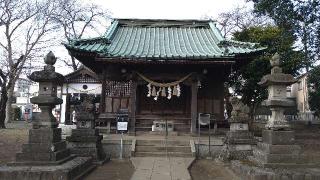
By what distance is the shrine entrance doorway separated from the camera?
19703 mm

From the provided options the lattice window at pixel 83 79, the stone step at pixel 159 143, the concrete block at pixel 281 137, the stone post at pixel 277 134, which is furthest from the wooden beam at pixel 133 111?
the lattice window at pixel 83 79

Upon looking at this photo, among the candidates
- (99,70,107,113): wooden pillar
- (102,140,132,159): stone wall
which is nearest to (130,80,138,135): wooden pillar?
(99,70,107,113): wooden pillar

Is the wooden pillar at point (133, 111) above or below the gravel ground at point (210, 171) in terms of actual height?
above

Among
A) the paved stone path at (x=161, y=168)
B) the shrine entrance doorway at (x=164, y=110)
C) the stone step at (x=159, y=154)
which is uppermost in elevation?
the shrine entrance doorway at (x=164, y=110)

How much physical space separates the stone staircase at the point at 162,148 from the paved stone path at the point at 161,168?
0.63 meters

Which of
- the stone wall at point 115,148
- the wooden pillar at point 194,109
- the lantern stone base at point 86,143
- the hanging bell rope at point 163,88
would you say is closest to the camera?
the lantern stone base at point 86,143

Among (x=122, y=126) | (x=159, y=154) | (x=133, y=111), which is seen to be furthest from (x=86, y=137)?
(x=133, y=111)

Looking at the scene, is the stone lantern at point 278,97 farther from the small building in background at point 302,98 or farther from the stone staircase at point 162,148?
the small building in background at point 302,98

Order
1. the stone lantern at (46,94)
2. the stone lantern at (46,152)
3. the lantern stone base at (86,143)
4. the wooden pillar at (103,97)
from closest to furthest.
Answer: the stone lantern at (46,152) → the stone lantern at (46,94) → the lantern stone base at (86,143) → the wooden pillar at (103,97)

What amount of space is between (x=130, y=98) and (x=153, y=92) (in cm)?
143

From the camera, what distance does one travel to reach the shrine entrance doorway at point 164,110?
19.7 m

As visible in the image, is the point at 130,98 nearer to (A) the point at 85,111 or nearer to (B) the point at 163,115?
(B) the point at 163,115

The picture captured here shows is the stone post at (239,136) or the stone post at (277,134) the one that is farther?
the stone post at (239,136)

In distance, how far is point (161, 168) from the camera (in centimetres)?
1247
